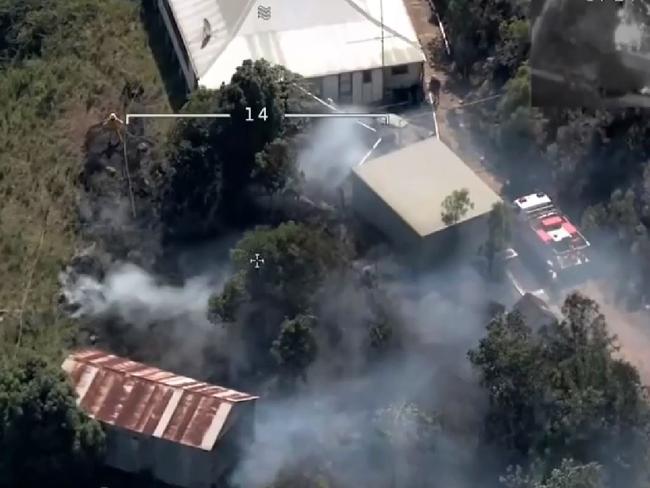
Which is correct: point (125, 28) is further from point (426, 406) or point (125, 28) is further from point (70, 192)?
point (426, 406)

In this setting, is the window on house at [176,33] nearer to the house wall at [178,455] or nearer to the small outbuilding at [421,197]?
the small outbuilding at [421,197]

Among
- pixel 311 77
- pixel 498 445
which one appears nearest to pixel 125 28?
pixel 311 77

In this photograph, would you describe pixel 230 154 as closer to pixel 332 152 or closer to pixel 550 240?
pixel 332 152

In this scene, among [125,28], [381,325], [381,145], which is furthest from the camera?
[125,28]

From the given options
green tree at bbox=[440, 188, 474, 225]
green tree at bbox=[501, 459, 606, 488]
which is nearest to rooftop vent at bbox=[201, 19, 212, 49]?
green tree at bbox=[440, 188, 474, 225]

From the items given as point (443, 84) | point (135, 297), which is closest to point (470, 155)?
point (443, 84)

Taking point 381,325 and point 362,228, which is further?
point 362,228
